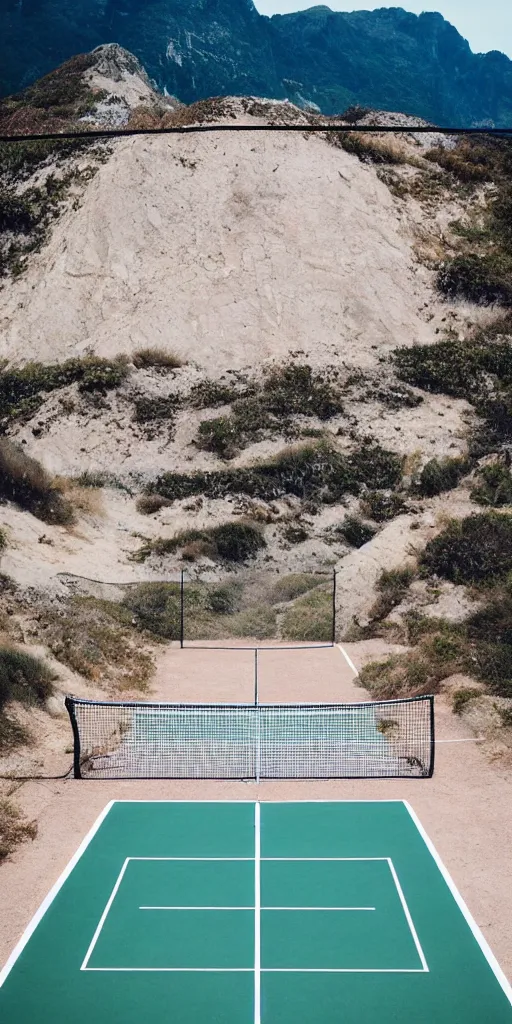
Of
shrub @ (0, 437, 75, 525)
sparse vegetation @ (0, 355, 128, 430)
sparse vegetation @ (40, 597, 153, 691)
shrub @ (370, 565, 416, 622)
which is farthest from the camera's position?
sparse vegetation @ (0, 355, 128, 430)

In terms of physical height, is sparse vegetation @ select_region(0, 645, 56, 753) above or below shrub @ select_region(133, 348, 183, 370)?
below

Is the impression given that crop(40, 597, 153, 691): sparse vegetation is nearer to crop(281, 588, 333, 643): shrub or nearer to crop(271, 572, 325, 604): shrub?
crop(281, 588, 333, 643): shrub

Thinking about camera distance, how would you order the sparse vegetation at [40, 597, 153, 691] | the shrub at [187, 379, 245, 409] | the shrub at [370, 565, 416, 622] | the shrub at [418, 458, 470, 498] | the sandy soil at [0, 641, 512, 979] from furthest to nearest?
the shrub at [187, 379, 245, 409], the shrub at [418, 458, 470, 498], the shrub at [370, 565, 416, 622], the sparse vegetation at [40, 597, 153, 691], the sandy soil at [0, 641, 512, 979]

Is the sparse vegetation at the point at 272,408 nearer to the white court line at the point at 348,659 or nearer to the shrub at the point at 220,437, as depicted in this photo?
the shrub at the point at 220,437

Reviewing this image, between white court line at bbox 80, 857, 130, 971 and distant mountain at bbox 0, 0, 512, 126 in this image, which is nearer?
white court line at bbox 80, 857, 130, 971

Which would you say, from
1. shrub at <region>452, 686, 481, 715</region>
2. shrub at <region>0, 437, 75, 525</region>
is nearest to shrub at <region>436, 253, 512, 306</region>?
shrub at <region>0, 437, 75, 525</region>

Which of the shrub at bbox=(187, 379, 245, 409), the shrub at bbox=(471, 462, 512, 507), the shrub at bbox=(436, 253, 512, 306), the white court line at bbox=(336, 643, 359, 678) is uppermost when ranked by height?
the shrub at bbox=(436, 253, 512, 306)

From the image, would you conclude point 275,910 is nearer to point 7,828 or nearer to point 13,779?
point 7,828
